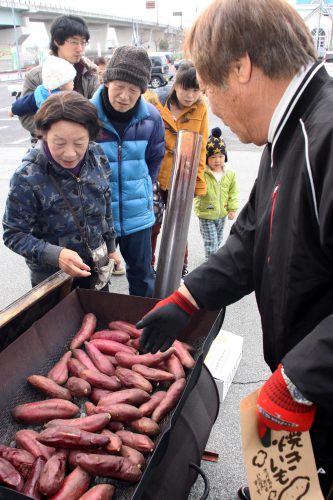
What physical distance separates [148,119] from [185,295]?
57.3 inches

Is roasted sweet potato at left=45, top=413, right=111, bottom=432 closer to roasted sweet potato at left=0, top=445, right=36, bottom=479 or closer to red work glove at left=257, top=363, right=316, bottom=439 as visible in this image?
roasted sweet potato at left=0, top=445, right=36, bottom=479

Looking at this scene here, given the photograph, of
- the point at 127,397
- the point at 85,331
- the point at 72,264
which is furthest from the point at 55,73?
the point at 127,397

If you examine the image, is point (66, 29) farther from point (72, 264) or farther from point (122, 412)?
point (122, 412)

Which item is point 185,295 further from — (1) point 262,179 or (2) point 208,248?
(2) point 208,248

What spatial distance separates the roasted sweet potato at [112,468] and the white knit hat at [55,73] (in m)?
2.69

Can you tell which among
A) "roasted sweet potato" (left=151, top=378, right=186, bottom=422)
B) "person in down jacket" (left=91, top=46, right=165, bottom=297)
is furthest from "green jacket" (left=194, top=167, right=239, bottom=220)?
"roasted sweet potato" (left=151, top=378, right=186, bottom=422)

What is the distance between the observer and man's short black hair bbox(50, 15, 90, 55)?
3.48 m

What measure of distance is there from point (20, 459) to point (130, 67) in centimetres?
195

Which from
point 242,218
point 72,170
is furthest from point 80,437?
point 72,170

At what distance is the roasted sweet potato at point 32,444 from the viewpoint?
1230 millimetres

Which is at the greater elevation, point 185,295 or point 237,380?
point 185,295

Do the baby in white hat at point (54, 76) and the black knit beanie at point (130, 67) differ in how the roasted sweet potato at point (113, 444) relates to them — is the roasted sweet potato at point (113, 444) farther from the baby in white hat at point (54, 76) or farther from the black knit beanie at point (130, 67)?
the baby in white hat at point (54, 76)

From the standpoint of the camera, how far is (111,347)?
1.66 m

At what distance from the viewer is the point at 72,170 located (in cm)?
198
